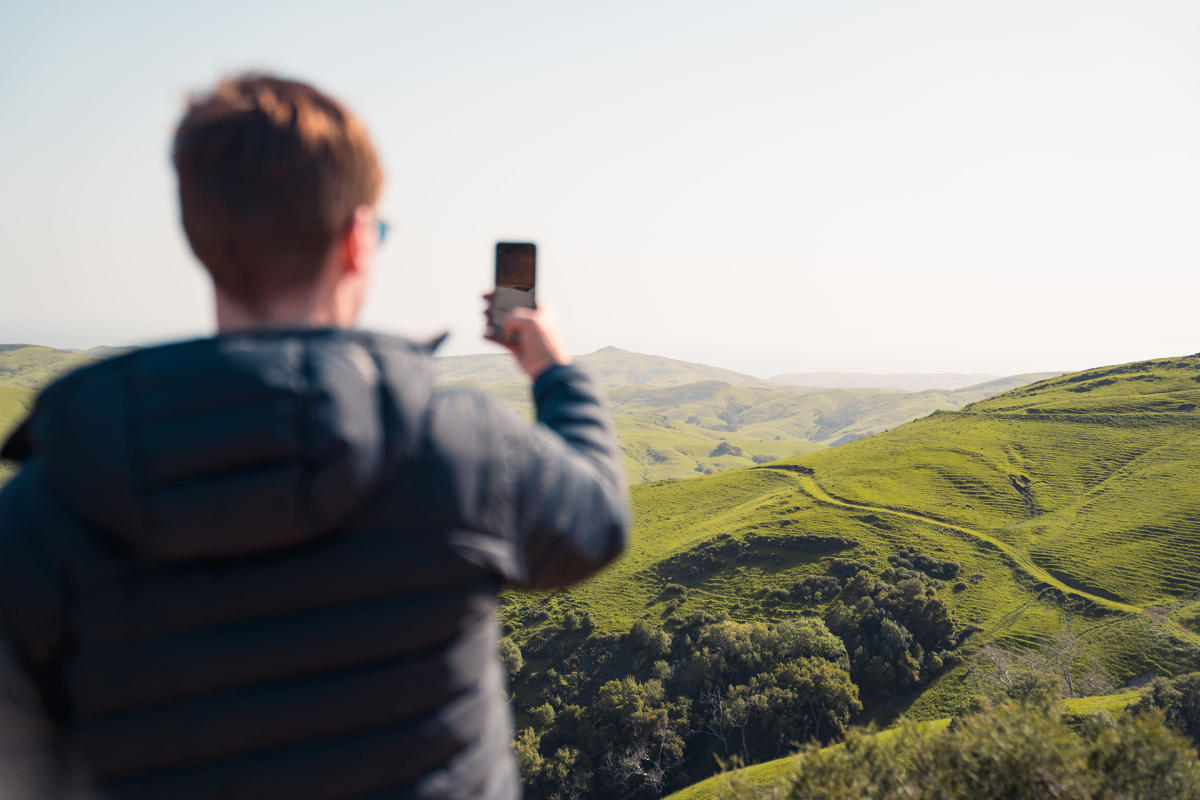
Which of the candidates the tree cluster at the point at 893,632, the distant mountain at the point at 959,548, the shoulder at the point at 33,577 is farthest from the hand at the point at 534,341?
the tree cluster at the point at 893,632

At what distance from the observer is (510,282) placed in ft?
8.12

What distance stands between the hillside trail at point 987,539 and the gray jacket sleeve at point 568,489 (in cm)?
9561

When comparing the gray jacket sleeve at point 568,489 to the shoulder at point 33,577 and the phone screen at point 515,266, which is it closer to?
the phone screen at point 515,266

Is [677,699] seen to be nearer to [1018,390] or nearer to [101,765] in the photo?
[101,765]

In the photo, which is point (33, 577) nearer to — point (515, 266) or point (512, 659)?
point (515, 266)

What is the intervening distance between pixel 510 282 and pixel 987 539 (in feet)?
355

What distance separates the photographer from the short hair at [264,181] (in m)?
1.48

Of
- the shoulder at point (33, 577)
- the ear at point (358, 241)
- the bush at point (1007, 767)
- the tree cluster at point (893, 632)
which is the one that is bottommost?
the tree cluster at point (893, 632)

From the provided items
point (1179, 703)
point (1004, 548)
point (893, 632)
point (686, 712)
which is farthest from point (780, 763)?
point (1004, 548)

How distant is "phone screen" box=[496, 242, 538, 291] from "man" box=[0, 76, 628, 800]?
2.99ft

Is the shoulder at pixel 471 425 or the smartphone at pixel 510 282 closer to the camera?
the shoulder at pixel 471 425

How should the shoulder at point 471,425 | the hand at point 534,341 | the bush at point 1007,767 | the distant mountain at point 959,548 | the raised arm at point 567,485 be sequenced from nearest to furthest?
the shoulder at point 471,425
the raised arm at point 567,485
the hand at point 534,341
the bush at point 1007,767
the distant mountain at point 959,548

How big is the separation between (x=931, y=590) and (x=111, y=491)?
90392mm

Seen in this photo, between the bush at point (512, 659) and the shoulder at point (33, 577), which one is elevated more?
the shoulder at point (33, 577)
